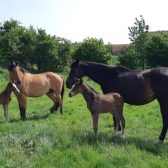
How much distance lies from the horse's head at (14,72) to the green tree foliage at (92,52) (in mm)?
22688

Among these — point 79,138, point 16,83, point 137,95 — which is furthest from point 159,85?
point 16,83

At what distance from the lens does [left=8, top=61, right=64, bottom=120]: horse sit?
40.8 ft

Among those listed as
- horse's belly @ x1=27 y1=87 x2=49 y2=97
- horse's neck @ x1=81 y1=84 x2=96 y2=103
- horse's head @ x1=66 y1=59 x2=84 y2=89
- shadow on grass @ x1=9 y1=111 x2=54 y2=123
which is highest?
horse's head @ x1=66 y1=59 x2=84 y2=89

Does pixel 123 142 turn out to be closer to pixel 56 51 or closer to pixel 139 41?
pixel 56 51

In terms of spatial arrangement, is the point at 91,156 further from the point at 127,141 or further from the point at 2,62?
the point at 2,62

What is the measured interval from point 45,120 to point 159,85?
4.12 m

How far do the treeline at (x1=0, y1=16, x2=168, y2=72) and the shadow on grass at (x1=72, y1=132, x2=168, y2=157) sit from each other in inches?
942

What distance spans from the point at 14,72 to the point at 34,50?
21.5m

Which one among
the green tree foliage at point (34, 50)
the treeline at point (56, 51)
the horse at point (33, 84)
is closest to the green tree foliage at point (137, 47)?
the treeline at point (56, 51)

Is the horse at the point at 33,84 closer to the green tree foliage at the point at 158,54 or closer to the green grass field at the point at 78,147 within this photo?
the green grass field at the point at 78,147

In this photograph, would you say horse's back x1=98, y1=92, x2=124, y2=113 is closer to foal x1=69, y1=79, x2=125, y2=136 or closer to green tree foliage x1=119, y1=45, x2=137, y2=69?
foal x1=69, y1=79, x2=125, y2=136

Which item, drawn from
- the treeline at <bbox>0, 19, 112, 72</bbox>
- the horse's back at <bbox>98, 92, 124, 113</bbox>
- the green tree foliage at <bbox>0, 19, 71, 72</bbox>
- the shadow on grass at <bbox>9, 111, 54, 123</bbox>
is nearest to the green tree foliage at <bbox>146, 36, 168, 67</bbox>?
the treeline at <bbox>0, 19, 112, 72</bbox>

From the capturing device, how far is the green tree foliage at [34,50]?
33188 millimetres

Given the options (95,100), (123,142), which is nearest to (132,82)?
(95,100)
